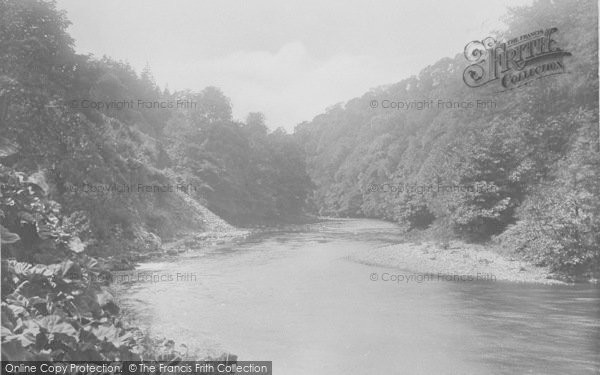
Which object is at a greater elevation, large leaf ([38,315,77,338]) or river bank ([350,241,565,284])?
large leaf ([38,315,77,338])

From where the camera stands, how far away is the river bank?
26625 millimetres

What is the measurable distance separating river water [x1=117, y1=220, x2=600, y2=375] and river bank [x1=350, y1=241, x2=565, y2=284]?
1.92 metres

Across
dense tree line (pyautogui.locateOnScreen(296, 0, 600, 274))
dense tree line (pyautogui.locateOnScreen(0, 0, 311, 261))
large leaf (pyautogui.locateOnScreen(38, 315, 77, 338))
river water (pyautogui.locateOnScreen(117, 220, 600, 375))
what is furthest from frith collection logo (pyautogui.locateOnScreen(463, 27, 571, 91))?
large leaf (pyautogui.locateOnScreen(38, 315, 77, 338))

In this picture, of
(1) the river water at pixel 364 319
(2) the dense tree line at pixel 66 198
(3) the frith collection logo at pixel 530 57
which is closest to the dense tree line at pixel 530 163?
(3) the frith collection logo at pixel 530 57

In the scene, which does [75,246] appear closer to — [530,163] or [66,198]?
[66,198]

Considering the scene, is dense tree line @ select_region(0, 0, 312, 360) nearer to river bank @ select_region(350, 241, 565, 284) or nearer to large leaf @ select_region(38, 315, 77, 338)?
large leaf @ select_region(38, 315, 77, 338)

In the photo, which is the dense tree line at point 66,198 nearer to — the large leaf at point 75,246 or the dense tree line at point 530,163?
the large leaf at point 75,246

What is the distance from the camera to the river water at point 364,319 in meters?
14.2

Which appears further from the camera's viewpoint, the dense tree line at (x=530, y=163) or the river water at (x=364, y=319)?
the dense tree line at (x=530, y=163)

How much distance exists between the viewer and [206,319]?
18.5 metres

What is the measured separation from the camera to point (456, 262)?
3062 centimetres

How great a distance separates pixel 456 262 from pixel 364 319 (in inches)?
552

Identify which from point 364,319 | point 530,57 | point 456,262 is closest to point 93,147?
point 364,319

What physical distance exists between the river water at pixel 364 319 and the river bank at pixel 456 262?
192 cm
